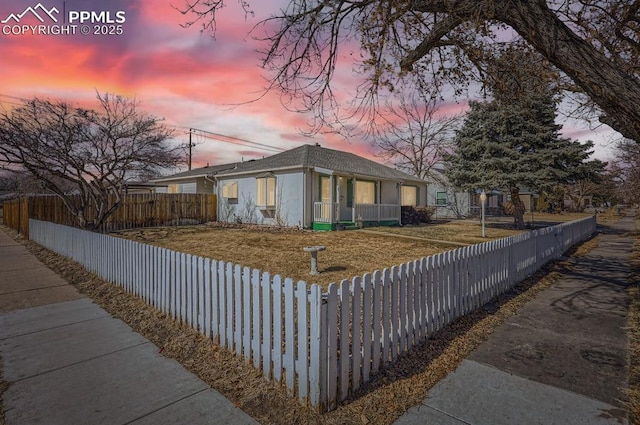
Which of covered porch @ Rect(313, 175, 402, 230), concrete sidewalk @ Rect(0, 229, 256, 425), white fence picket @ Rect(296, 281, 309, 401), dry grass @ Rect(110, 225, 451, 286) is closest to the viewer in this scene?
concrete sidewalk @ Rect(0, 229, 256, 425)

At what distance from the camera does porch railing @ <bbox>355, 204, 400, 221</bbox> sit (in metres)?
18.0

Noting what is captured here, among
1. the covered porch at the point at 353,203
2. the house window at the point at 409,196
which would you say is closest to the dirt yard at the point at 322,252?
the covered porch at the point at 353,203

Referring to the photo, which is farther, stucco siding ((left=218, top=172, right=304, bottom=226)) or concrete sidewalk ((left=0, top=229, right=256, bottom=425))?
stucco siding ((left=218, top=172, right=304, bottom=226))

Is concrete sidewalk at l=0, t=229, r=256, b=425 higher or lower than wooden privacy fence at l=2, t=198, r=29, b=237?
lower

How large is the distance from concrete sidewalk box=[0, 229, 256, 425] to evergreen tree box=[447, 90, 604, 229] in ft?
64.7

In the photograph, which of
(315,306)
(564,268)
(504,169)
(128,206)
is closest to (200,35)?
(315,306)

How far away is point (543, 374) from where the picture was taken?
329cm

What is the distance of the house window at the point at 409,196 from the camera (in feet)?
87.0

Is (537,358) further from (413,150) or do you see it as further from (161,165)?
(413,150)

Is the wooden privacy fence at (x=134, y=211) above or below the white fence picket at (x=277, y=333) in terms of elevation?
above

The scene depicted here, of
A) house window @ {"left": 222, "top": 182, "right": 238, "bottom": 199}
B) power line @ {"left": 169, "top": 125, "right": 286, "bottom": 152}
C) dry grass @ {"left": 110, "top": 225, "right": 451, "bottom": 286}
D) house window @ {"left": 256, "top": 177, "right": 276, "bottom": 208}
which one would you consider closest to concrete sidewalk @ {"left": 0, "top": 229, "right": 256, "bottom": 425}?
dry grass @ {"left": 110, "top": 225, "right": 451, "bottom": 286}

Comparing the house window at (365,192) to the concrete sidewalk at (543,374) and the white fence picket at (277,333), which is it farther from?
the white fence picket at (277,333)

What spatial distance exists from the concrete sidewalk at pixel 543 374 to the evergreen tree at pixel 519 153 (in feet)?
48.3

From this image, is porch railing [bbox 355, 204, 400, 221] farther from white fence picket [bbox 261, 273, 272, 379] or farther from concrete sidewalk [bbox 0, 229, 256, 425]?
white fence picket [bbox 261, 273, 272, 379]
